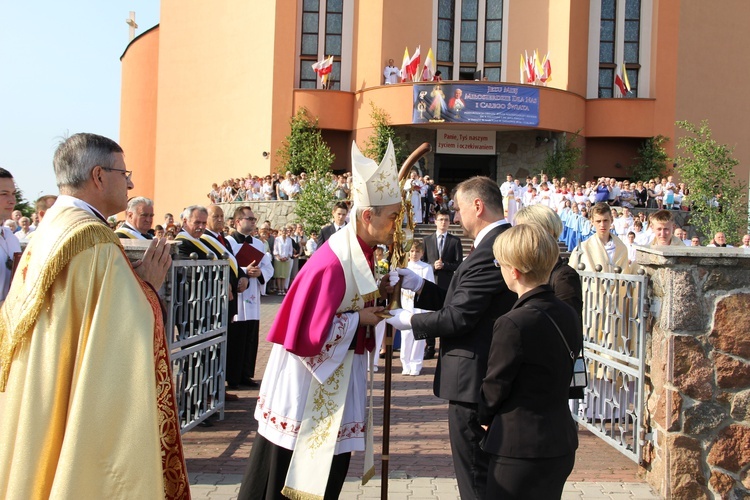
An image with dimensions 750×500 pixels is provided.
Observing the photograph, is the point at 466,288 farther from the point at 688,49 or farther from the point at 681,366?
the point at 688,49

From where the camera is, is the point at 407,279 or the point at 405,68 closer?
the point at 407,279

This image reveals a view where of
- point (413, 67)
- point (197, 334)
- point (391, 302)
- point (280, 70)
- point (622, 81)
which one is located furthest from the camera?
point (622, 81)

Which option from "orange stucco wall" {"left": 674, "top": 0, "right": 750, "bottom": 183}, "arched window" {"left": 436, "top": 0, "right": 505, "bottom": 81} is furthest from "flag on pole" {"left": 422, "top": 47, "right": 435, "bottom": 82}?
"orange stucco wall" {"left": 674, "top": 0, "right": 750, "bottom": 183}

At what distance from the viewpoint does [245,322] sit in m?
8.31

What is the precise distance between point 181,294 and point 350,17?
26.7m

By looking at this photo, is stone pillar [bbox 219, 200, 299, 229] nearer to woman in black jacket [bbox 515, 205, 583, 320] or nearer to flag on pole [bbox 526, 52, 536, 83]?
flag on pole [bbox 526, 52, 536, 83]

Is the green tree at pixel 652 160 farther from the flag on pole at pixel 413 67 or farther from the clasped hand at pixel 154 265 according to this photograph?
the clasped hand at pixel 154 265

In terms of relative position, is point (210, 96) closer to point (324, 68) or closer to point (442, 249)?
point (324, 68)

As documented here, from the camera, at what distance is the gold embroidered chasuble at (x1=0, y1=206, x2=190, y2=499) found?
276 centimetres

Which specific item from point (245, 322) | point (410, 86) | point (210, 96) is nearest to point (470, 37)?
point (410, 86)

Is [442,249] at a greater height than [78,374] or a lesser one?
greater

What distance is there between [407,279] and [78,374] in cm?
199

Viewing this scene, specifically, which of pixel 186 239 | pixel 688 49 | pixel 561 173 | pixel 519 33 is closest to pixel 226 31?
pixel 519 33

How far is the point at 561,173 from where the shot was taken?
1144 inches
